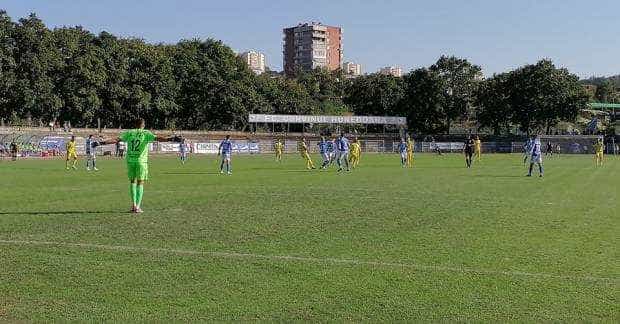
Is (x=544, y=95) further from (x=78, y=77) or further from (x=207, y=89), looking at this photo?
(x=78, y=77)

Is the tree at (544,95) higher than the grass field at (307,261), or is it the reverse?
the tree at (544,95)

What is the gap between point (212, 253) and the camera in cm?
987

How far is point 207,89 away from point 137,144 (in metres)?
76.8

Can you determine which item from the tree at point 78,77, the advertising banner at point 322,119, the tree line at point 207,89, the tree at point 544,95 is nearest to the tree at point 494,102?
the tree line at point 207,89

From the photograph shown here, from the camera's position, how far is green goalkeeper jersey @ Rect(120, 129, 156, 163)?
1512cm

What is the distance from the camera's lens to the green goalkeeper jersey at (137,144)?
15.1m

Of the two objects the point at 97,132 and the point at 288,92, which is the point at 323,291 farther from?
the point at 288,92

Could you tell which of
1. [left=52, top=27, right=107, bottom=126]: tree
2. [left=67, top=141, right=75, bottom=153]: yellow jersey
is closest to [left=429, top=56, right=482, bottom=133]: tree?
[left=52, top=27, right=107, bottom=126]: tree

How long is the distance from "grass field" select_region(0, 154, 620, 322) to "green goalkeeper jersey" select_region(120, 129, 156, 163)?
1.32m

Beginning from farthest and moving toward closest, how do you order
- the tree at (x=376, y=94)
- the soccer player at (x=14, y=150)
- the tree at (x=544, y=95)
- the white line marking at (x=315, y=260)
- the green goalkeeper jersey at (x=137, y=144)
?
the tree at (x=376, y=94)
the tree at (x=544, y=95)
the soccer player at (x=14, y=150)
the green goalkeeper jersey at (x=137, y=144)
the white line marking at (x=315, y=260)

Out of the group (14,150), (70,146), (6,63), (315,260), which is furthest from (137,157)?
(6,63)

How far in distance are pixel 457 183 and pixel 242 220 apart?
14627 mm

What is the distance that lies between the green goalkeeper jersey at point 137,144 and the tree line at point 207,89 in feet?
190

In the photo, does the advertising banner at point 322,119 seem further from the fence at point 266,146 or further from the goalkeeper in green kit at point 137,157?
the goalkeeper in green kit at point 137,157
